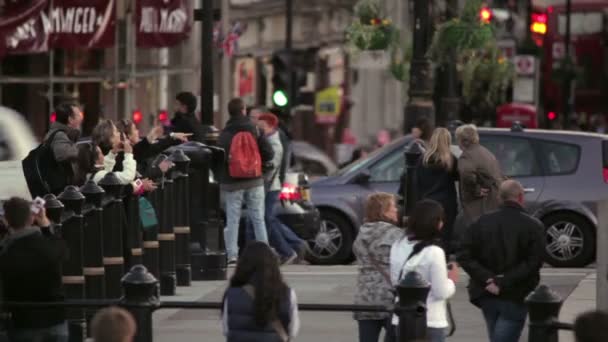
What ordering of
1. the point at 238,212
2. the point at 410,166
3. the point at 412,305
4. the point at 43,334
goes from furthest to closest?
the point at 238,212 → the point at 410,166 → the point at 43,334 → the point at 412,305

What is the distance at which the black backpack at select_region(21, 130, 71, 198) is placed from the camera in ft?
53.8

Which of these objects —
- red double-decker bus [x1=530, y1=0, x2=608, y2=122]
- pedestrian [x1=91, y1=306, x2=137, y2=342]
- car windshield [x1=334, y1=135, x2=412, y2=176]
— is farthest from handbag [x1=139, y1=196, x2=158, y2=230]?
red double-decker bus [x1=530, y1=0, x2=608, y2=122]

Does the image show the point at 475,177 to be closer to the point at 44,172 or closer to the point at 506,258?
the point at 44,172

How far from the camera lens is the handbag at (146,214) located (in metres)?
16.7

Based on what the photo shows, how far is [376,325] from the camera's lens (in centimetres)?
1212

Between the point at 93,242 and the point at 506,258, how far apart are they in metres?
3.37

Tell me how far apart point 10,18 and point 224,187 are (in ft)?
44.1

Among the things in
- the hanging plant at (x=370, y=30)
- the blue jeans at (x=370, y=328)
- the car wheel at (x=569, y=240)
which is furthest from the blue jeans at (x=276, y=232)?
the blue jeans at (x=370, y=328)

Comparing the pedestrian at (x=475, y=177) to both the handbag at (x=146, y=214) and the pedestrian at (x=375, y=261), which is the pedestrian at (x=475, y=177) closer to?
the handbag at (x=146, y=214)

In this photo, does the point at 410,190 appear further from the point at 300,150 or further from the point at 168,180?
the point at 300,150

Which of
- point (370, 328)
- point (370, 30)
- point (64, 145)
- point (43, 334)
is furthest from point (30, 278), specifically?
point (370, 30)

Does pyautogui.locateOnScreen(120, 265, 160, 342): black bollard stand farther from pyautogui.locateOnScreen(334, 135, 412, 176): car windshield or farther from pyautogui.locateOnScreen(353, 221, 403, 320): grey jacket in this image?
pyautogui.locateOnScreen(334, 135, 412, 176): car windshield

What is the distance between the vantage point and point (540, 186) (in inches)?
846

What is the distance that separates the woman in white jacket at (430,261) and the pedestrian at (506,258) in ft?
2.84
